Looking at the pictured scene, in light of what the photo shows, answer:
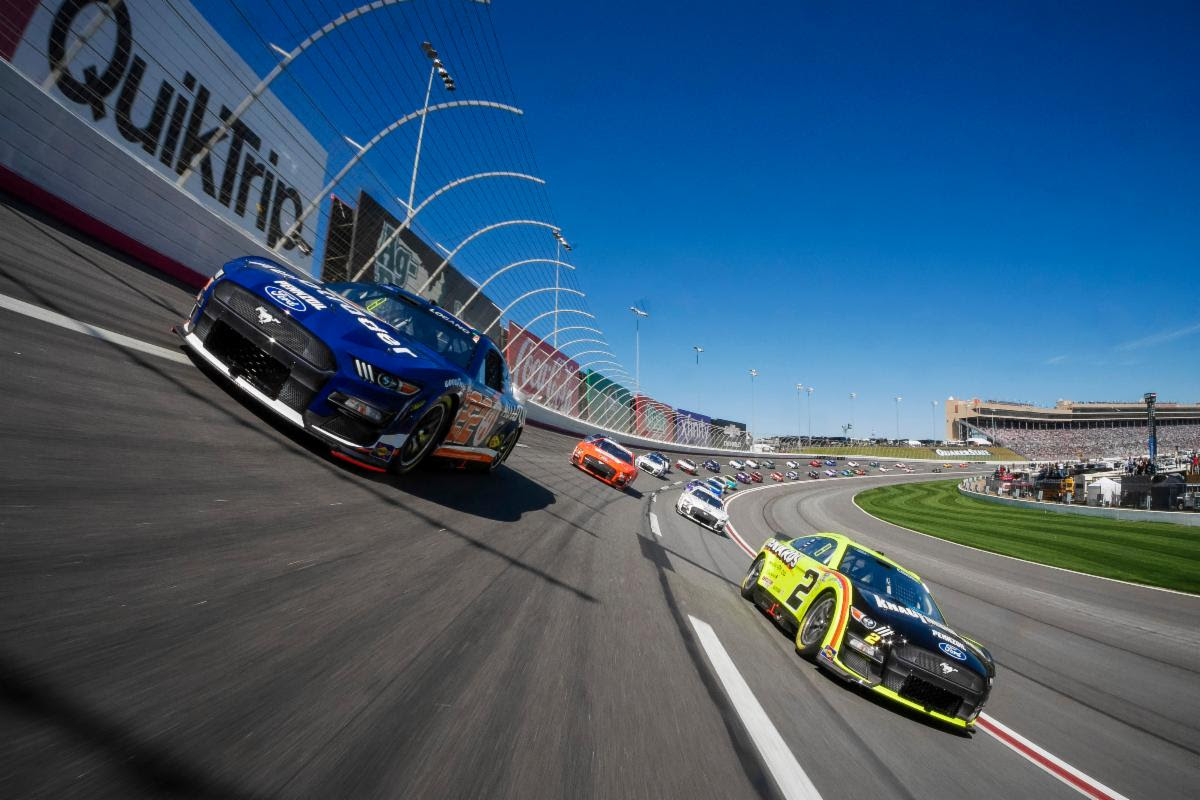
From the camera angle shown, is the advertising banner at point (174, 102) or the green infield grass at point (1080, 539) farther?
the green infield grass at point (1080, 539)

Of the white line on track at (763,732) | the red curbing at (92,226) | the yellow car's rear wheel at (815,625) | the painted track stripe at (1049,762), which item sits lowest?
the painted track stripe at (1049,762)

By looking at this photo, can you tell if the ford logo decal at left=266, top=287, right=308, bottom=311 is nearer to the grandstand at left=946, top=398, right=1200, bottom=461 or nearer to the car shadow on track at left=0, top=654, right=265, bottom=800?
the car shadow on track at left=0, top=654, right=265, bottom=800

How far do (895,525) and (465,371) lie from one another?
23.2 meters

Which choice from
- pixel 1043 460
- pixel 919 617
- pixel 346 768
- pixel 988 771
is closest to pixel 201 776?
pixel 346 768

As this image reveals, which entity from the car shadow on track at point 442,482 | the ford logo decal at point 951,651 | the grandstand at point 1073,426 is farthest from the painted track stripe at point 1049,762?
the grandstand at point 1073,426

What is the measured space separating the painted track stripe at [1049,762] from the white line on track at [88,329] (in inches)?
319

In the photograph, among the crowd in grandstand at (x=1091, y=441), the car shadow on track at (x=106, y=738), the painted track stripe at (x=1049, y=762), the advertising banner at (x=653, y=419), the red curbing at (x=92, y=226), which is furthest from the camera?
the crowd in grandstand at (x=1091, y=441)

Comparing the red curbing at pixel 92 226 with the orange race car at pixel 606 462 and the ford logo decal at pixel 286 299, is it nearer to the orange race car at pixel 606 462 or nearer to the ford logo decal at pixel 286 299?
the ford logo decal at pixel 286 299

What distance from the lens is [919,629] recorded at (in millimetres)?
4480

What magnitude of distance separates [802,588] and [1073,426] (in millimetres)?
178581

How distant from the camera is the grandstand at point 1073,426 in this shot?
11138cm

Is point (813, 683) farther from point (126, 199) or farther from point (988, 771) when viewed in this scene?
point (126, 199)

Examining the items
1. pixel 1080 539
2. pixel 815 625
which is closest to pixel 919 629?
pixel 815 625

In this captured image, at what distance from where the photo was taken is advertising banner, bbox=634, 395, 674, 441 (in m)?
54.6
